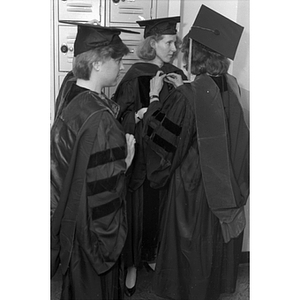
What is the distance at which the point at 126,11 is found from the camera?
8.11 feet

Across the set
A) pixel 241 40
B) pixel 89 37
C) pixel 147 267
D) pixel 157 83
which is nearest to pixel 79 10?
pixel 89 37

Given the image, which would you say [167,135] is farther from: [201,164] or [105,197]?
[105,197]

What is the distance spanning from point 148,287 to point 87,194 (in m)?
0.49

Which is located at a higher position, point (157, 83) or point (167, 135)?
point (157, 83)

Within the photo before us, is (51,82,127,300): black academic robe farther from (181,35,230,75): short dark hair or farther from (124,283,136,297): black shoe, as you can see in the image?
(181,35,230,75): short dark hair

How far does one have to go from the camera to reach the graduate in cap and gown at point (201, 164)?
8.34 ft

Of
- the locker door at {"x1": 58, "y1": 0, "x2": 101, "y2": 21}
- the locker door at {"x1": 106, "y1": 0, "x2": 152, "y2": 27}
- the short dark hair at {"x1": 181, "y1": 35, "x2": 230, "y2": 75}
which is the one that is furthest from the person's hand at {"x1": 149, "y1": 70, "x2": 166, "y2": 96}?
the locker door at {"x1": 58, "y1": 0, "x2": 101, "y2": 21}

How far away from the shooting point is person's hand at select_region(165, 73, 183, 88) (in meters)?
2.55

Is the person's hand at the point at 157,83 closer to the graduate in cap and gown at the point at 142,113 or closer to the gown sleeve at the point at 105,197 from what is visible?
the graduate in cap and gown at the point at 142,113
